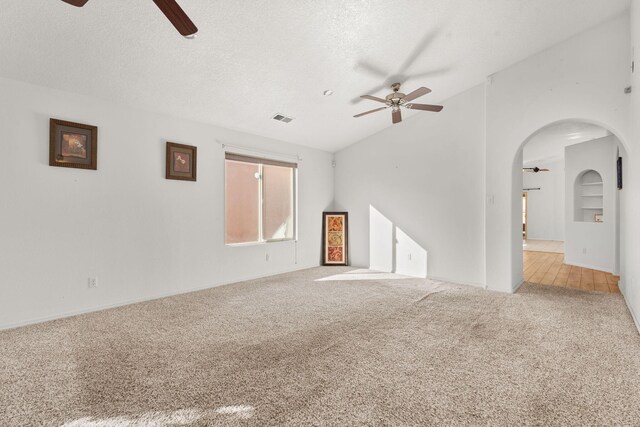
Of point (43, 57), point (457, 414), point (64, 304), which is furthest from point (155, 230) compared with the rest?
point (457, 414)

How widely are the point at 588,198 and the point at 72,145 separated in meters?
9.48

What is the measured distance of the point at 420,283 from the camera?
5.01 metres

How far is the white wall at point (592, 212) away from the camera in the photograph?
19.1 ft

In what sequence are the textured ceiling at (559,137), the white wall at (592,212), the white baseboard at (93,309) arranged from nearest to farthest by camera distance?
the white baseboard at (93,309) → the textured ceiling at (559,137) → the white wall at (592,212)

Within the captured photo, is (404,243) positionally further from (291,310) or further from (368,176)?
(291,310)

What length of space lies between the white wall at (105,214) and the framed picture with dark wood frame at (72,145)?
75mm

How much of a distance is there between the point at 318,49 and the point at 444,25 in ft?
4.55

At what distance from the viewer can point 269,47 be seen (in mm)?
3197

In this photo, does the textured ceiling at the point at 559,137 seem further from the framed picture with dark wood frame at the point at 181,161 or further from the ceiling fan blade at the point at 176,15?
the framed picture with dark wood frame at the point at 181,161

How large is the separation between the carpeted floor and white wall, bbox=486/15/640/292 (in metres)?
0.97

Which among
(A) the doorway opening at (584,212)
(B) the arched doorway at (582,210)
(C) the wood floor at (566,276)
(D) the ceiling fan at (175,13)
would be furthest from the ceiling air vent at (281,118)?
(C) the wood floor at (566,276)

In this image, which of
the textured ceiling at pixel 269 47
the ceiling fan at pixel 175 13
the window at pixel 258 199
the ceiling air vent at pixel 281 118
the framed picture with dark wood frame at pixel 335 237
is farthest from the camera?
the framed picture with dark wood frame at pixel 335 237

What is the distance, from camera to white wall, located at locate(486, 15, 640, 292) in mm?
3564

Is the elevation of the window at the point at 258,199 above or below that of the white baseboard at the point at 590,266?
above
